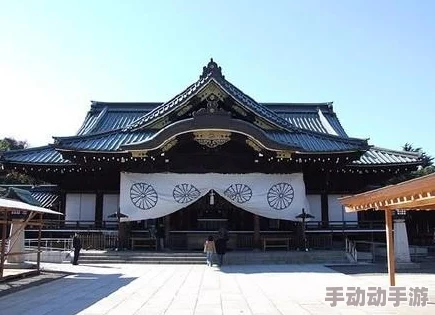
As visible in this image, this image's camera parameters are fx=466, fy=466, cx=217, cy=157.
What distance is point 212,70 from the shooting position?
21969 mm

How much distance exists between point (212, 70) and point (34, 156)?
9561mm

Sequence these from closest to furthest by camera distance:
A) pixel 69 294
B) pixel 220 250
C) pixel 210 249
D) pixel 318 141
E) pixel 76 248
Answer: pixel 69 294 → pixel 210 249 → pixel 220 250 → pixel 76 248 → pixel 318 141

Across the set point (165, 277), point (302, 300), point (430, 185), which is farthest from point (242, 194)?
point (430, 185)

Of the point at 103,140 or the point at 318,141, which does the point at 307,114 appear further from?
the point at 103,140

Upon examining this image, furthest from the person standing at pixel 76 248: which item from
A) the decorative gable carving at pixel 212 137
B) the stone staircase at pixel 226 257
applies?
the decorative gable carving at pixel 212 137

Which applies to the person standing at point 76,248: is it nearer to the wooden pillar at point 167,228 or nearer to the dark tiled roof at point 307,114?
the wooden pillar at point 167,228

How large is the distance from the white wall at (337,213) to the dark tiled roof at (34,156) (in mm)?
12754

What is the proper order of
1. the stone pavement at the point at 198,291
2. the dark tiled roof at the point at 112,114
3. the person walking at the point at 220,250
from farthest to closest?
the dark tiled roof at the point at 112,114 → the person walking at the point at 220,250 → the stone pavement at the point at 198,291

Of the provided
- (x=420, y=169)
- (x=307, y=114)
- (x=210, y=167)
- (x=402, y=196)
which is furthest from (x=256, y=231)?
(x=420, y=169)

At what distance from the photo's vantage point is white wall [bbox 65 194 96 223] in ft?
75.0

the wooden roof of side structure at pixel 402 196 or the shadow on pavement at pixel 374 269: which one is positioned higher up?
the wooden roof of side structure at pixel 402 196

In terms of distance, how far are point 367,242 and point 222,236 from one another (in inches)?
287

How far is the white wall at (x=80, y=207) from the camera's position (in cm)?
2286

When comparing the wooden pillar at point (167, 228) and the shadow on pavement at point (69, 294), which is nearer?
the shadow on pavement at point (69, 294)
